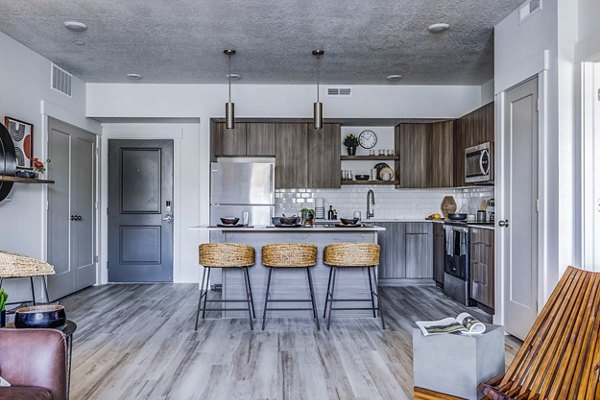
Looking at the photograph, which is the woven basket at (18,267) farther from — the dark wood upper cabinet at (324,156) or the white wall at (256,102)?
the dark wood upper cabinet at (324,156)

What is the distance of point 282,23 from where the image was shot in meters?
4.43

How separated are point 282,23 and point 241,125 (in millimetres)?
2613

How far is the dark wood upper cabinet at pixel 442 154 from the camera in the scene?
269 inches

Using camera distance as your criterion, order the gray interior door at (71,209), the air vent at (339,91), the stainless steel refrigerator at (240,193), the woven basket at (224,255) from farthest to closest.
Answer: the air vent at (339,91)
the stainless steel refrigerator at (240,193)
the gray interior door at (71,209)
the woven basket at (224,255)

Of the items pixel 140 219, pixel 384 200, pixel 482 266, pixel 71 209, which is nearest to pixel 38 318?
pixel 482 266

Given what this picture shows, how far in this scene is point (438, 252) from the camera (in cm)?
658

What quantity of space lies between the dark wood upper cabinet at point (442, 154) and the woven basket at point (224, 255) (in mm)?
3664

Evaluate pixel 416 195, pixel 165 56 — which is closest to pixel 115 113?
pixel 165 56

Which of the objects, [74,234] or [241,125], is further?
[241,125]

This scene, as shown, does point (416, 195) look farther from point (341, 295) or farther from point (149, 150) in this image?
point (149, 150)

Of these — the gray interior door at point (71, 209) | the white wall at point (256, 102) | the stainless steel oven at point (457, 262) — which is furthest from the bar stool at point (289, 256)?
the gray interior door at point (71, 209)

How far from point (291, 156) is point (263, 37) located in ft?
7.77

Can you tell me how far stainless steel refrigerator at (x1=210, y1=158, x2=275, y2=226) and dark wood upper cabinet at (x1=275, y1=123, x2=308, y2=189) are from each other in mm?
349

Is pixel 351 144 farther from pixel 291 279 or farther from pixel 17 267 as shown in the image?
pixel 17 267
